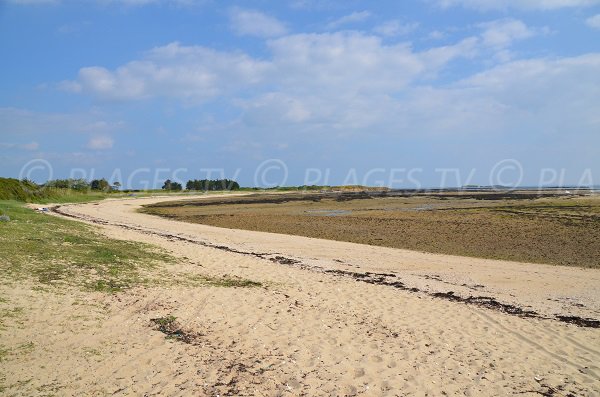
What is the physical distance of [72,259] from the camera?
11.1 m

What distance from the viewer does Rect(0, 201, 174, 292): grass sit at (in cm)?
923

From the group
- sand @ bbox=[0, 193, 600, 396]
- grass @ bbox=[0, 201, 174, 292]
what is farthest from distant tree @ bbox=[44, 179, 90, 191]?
sand @ bbox=[0, 193, 600, 396]

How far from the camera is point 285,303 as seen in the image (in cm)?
942

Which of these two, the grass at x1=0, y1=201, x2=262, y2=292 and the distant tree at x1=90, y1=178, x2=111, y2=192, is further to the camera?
the distant tree at x1=90, y1=178, x2=111, y2=192

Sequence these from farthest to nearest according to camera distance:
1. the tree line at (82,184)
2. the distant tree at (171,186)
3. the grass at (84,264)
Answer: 1. the distant tree at (171,186)
2. the tree line at (82,184)
3. the grass at (84,264)

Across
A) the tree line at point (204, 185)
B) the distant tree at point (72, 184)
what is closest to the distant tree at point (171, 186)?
the tree line at point (204, 185)

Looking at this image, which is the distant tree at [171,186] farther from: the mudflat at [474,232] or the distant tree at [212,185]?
the mudflat at [474,232]

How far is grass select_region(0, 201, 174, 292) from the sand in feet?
2.70

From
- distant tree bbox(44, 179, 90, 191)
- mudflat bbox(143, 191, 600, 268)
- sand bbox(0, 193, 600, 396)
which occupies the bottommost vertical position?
sand bbox(0, 193, 600, 396)

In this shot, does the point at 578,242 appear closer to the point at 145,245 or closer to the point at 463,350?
the point at 463,350

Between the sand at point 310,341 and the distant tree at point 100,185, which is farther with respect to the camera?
the distant tree at point 100,185

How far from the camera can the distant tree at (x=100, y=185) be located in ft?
336

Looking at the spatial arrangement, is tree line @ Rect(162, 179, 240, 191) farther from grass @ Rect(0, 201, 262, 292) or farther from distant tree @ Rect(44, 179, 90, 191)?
grass @ Rect(0, 201, 262, 292)

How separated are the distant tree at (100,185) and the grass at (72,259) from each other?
3706 inches
